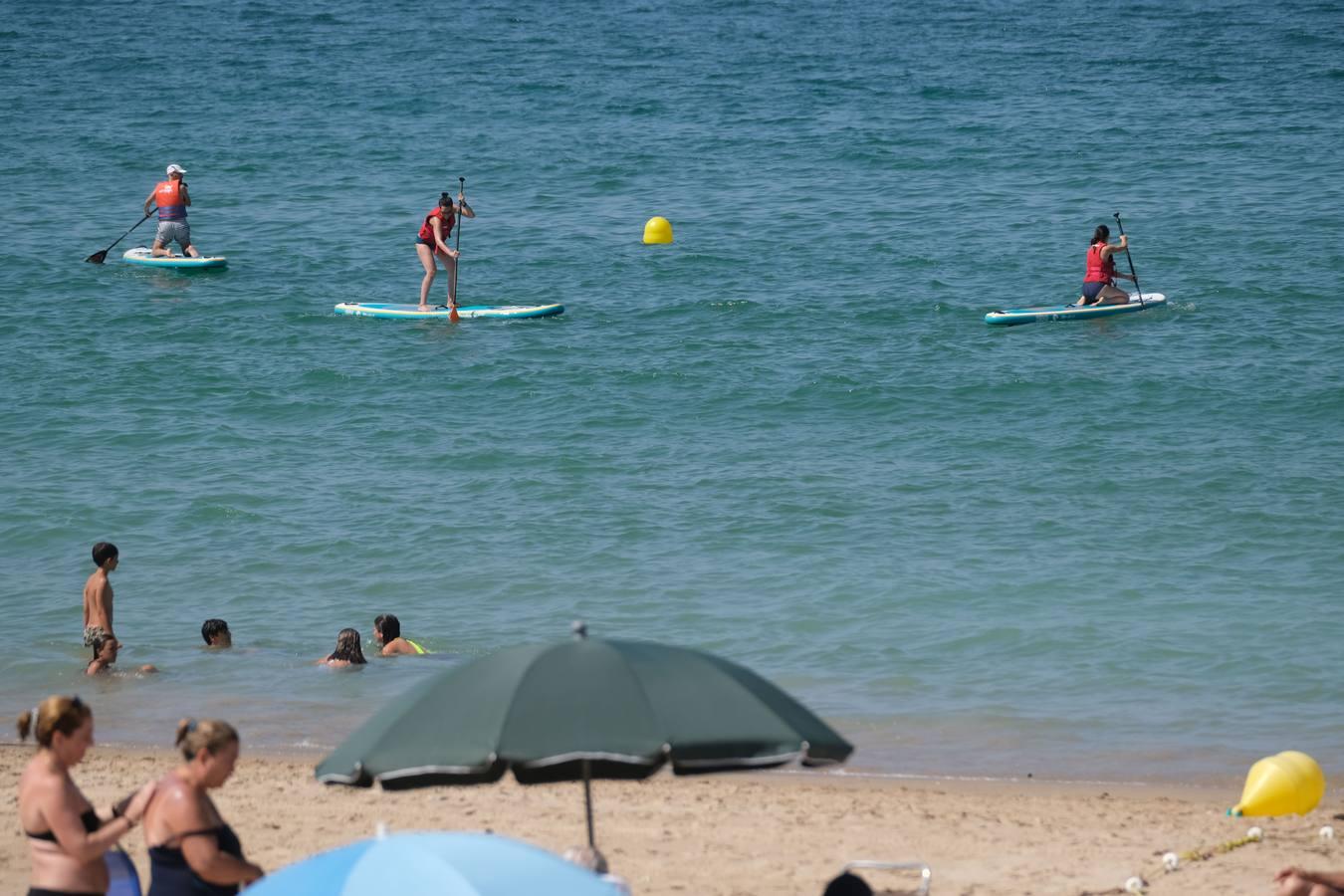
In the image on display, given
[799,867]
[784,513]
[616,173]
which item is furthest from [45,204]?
[799,867]

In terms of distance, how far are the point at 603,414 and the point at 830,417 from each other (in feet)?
7.36

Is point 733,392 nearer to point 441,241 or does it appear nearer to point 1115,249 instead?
point 441,241

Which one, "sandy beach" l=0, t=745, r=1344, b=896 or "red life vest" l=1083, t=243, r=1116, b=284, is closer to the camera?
"sandy beach" l=0, t=745, r=1344, b=896

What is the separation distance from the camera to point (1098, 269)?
62.9 feet

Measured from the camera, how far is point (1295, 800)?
7734 mm

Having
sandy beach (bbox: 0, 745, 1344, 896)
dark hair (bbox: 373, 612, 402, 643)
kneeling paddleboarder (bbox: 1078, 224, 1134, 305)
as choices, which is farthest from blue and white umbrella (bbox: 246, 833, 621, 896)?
kneeling paddleboarder (bbox: 1078, 224, 1134, 305)

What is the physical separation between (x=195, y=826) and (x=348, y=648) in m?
5.65

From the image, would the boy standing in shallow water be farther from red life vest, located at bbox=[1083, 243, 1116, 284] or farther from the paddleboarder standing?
red life vest, located at bbox=[1083, 243, 1116, 284]

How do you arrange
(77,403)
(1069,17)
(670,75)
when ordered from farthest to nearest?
(1069,17) → (670,75) → (77,403)

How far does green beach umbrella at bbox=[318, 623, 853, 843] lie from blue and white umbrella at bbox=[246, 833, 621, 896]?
56 cm

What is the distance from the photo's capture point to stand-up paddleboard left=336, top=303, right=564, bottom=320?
19891 mm

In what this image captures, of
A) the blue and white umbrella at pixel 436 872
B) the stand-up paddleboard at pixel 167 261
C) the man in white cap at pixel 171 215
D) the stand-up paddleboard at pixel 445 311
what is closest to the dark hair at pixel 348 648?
the blue and white umbrella at pixel 436 872

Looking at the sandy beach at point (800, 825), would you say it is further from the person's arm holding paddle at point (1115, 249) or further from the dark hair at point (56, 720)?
the person's arm holding paddle at point (1115, 249)

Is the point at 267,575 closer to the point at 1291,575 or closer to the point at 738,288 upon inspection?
the point at 1291,575
